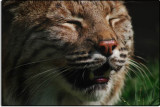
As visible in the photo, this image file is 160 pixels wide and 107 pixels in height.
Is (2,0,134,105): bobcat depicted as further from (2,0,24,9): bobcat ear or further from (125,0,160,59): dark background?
(125,0,160,59): dark background

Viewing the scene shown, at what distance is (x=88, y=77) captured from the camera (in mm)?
2842

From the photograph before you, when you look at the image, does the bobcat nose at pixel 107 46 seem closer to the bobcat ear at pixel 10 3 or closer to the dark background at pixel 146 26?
the bobcat ear at pixel 10 3

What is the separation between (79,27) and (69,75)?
15.8 inches

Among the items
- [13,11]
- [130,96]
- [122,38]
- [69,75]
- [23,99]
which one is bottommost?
[130,96]

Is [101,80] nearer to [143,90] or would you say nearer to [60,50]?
[60,50]

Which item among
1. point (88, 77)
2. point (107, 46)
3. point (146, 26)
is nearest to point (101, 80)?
point (88, 77)

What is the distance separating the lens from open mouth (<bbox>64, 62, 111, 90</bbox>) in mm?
2797

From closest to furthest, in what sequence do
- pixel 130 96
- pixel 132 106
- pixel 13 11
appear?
1. pixel 13 11
2. pixel 132 106
3. pixel 130 96

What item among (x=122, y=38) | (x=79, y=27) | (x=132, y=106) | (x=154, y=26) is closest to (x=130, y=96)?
(x=132, y=106)

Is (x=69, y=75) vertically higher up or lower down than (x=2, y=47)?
lower down

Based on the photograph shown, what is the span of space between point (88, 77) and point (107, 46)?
0.35 meters

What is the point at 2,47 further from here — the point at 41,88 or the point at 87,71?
the point at 87,71

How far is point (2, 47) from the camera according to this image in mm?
3160

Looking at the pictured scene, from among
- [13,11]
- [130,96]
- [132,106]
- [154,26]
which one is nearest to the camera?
[13,11]
